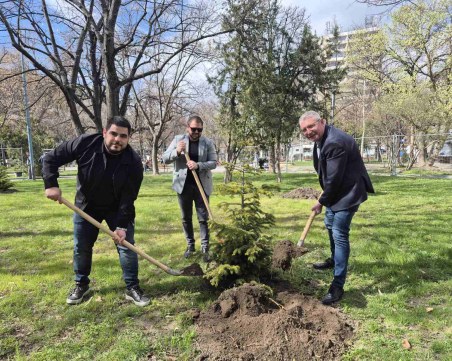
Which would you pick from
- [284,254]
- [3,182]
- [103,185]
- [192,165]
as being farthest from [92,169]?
[3,182]

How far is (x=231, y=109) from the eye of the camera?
14.9 meters

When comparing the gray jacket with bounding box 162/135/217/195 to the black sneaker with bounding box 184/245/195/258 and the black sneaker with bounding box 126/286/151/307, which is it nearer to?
the black sneaker with bounding box 184/245/195/258

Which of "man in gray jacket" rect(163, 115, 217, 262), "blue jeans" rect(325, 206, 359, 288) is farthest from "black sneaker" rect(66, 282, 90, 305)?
"blue jeans" rect(325, 206, 359, 288)

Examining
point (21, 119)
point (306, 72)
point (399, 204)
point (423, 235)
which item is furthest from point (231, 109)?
point (21, 119)

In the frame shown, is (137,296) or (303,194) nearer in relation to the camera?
(137,296)

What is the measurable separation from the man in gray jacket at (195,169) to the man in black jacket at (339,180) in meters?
1.63

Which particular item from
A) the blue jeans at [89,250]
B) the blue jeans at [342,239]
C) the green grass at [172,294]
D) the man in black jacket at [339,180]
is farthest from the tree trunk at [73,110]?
the blue jeans at [342,239]

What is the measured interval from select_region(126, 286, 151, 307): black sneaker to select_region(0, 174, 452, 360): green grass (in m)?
0.07

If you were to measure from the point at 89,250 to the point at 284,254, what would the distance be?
2.43 metres

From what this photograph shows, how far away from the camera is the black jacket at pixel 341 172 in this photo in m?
3.36

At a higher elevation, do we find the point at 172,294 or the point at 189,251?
the point at 189,251

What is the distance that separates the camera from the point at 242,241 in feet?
11.5

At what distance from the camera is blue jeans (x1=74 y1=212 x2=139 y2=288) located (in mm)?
3564

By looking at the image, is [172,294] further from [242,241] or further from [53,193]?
[53,193]
